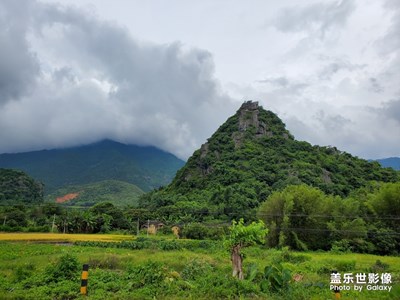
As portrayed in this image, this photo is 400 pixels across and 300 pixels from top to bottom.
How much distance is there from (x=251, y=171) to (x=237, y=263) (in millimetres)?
76453

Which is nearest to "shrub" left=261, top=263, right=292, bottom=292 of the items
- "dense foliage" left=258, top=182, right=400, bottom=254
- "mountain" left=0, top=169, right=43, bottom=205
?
"dense foliage" left=258, top=182, right=400, bottom=254

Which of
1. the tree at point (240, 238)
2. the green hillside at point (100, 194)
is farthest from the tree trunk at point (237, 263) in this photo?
the green hillside at point (100, 194)

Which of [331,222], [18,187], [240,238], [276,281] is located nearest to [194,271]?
[240,238]

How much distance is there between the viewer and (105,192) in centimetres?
→ 12812

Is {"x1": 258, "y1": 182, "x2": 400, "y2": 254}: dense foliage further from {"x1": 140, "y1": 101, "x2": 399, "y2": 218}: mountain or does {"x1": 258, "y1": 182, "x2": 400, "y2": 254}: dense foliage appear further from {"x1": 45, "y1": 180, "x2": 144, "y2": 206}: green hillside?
{"x1": 45, "y1": 180, "x2": 144, "y2": 206}: green hillside

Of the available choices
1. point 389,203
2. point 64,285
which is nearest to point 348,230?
point 389,203

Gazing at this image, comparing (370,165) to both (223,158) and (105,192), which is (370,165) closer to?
(223,158)

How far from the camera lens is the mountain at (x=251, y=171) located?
244 feet

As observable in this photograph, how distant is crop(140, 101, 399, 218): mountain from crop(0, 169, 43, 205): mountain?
32.7 m

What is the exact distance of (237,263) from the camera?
1463cm

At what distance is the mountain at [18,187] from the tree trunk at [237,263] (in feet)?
280

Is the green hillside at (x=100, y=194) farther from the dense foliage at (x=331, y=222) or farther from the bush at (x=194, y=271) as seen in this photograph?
the bush at (x=194, y=271)

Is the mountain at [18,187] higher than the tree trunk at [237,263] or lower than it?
higher

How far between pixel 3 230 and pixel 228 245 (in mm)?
43927
